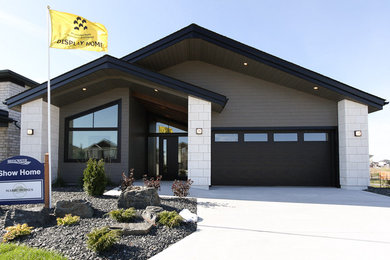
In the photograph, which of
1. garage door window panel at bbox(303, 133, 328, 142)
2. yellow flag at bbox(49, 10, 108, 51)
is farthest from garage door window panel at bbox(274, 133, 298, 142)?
yellow flag at bbox(49, 10, 108, 51)

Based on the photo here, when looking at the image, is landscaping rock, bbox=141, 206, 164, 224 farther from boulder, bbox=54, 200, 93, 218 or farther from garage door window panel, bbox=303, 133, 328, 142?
garage door window panel, bbox=303, 133, 328, 142

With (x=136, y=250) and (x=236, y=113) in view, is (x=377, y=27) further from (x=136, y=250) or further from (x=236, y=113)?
(x=136, y=250)

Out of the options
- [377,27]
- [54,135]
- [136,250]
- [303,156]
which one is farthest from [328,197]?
→ [54,135]

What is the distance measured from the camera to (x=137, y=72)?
9039 mm

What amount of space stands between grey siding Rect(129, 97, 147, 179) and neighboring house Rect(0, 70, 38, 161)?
5.84 meters

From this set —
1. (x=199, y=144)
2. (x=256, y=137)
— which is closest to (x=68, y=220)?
(x=199, y=144)

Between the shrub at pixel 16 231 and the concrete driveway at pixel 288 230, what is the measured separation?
2.36 meters

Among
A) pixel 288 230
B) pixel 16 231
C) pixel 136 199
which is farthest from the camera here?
pixel 136 199

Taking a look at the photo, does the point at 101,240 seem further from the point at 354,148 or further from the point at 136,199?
the point at 354,148

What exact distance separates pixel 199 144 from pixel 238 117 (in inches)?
94.4

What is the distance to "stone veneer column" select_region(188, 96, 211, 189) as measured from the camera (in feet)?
30.4

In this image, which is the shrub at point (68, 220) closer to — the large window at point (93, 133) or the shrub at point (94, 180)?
the shrub at point (94, 180)

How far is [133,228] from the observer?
14.0 feet

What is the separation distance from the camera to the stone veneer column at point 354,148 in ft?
31.8
